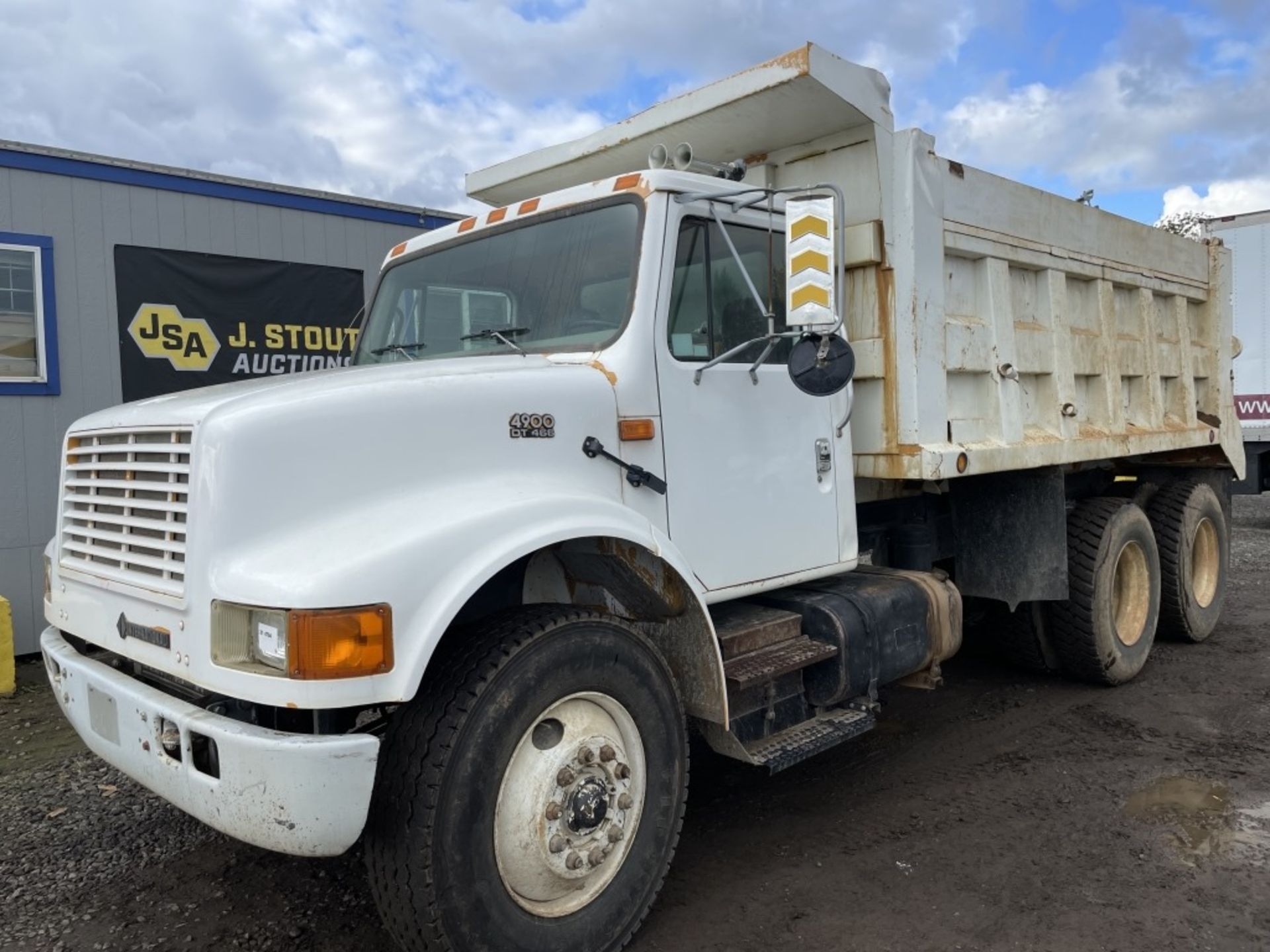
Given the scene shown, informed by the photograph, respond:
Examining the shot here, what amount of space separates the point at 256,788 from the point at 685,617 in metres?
1.48

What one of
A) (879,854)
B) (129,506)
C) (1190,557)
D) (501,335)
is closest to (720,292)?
(501,335)

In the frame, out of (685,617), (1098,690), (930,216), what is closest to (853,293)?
(930,216)

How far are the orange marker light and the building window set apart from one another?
5.49 m

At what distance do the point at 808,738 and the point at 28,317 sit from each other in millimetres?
6213

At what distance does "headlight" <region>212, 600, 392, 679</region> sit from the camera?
7.66 feet

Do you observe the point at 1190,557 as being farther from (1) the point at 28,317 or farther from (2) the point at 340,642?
(1) the point at 28,317

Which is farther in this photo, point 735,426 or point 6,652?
point 6,652

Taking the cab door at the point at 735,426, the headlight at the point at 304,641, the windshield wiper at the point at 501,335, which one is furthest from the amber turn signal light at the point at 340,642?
the windshield wiper at the point at 501,335

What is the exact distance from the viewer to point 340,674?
2.36 metres

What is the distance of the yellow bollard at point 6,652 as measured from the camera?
19.9ft

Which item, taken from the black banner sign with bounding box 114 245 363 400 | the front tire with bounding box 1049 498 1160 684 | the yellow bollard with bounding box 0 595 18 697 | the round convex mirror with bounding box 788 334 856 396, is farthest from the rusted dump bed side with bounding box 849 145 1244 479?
the yellow bollard with bounding box 0 595 18 697

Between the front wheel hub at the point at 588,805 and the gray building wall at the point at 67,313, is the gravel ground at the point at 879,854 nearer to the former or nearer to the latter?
the front wheel hub at the point at 588,805

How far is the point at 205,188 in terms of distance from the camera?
752 cm

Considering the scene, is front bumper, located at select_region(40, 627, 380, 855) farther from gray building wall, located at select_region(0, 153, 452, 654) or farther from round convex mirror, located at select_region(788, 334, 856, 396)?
gray building wall, located at select_region(0, 153, 452, 654)
